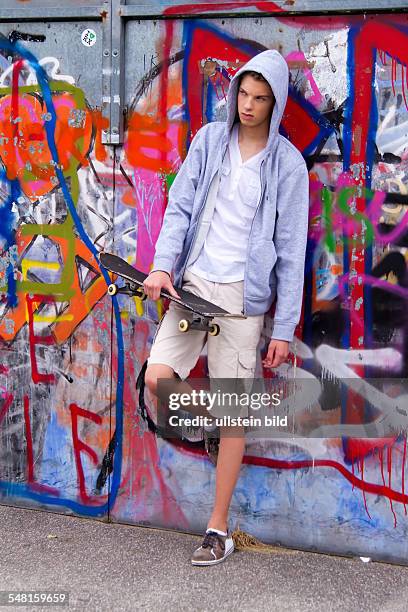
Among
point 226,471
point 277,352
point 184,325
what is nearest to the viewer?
point 184,325

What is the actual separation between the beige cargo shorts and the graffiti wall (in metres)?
0.21

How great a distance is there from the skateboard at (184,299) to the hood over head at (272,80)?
70 centimetres

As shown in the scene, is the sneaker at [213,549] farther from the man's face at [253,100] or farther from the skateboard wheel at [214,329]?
the man's face at [253,100]

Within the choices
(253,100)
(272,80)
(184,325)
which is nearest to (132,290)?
(184,325)

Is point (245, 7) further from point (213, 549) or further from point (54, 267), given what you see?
point (213, 549)

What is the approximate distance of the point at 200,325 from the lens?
3328 mm

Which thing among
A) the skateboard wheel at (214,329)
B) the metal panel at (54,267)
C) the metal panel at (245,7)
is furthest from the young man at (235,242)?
the metal panel at (54,267)

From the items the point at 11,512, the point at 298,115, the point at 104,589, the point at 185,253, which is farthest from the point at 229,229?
the point at 11,512

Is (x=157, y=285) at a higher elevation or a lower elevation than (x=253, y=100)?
lower

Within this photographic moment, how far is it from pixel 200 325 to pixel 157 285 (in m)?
0.23

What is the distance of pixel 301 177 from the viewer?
135 inches

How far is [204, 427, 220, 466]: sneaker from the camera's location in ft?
12.3

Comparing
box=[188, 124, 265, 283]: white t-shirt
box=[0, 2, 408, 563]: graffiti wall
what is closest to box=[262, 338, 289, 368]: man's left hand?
box=[0, 2, 408, 563]: graffiti wall

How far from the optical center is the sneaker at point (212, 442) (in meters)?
3.75
